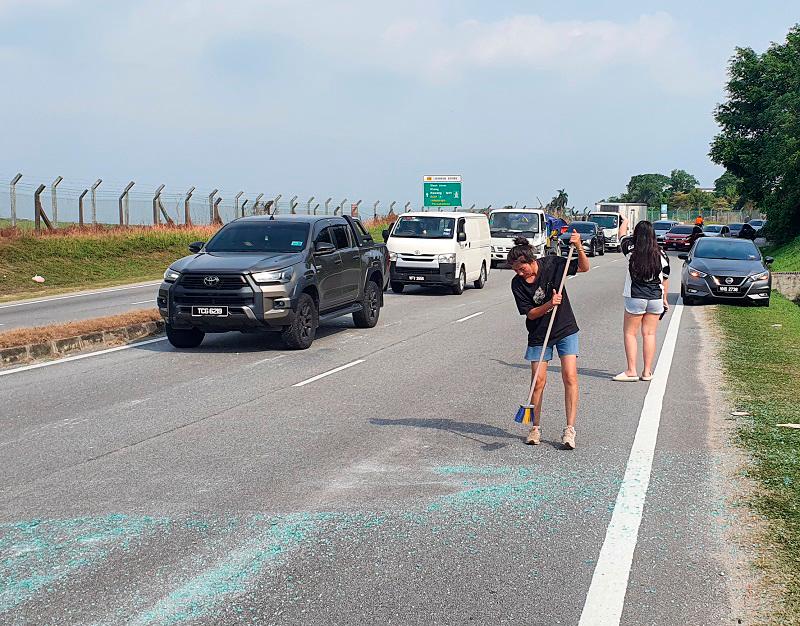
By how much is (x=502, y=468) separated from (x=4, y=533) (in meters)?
3.42

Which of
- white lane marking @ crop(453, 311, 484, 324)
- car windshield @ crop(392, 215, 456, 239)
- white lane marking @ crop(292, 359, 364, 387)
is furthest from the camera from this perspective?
car windshield @ crop(392, 215, 456, 239)

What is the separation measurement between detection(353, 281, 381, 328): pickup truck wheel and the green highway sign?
→ 39.0 meters

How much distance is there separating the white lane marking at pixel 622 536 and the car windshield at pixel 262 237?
6.94m

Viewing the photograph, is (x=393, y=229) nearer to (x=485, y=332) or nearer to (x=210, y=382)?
(x=485, y=332)

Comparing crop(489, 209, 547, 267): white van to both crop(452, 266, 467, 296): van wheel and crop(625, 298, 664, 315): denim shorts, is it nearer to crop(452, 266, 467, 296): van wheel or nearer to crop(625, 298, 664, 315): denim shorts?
crop(452, 266, 467, 296): van wheel

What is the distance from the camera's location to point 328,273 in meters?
15.3

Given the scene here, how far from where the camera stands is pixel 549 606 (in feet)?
15.4

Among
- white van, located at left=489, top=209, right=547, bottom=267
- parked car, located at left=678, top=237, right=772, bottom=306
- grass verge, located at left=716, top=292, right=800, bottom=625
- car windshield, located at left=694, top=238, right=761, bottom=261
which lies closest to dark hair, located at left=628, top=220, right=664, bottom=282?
grass verge, located at left=716, top=292, right=800, bottom=625

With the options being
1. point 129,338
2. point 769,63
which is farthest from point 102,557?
point 769,63

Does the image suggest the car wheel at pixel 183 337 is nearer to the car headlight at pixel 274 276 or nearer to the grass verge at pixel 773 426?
the car headlight at pixel 274 276

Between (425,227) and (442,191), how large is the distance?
30.8 meters

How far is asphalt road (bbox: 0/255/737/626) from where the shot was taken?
4781 mm

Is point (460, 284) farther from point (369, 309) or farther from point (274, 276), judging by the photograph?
point (274, 276)

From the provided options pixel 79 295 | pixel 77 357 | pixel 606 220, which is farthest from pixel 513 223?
pixel 77 357
